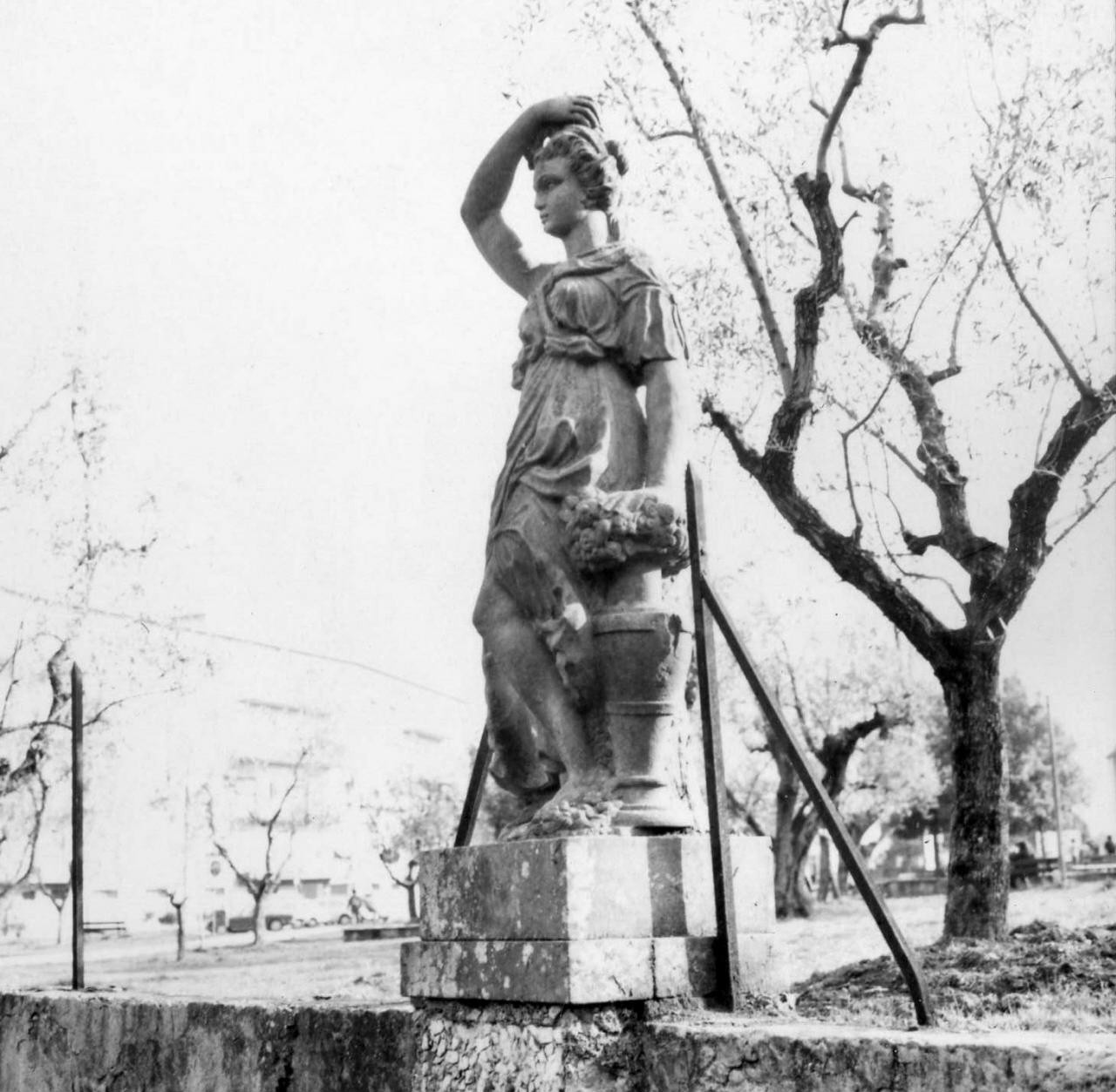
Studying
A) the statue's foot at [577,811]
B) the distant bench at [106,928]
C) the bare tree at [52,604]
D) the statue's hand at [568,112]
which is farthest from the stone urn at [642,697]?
the distant bench at [106,928]

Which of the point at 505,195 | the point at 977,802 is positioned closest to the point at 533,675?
the point at 505,195

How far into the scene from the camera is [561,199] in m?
4.72

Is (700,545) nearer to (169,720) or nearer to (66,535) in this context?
(66,535)

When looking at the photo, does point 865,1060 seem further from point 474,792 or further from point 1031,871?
point 1031,871

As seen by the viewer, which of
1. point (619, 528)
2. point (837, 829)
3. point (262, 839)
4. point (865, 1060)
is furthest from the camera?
point (262, 839)

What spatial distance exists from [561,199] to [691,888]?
243 centimetres

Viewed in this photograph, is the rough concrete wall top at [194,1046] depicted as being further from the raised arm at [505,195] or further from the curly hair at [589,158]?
the curly hair at [589,158]

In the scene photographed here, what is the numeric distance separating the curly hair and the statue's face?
19 millimetres

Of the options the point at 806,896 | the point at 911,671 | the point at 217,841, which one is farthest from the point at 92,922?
the point at 911,671

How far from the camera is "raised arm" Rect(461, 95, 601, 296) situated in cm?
480

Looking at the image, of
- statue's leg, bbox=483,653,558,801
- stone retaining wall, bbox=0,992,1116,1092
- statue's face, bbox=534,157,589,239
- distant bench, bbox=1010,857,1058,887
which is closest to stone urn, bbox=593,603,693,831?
statue's leg, bbox=483,653,558,801

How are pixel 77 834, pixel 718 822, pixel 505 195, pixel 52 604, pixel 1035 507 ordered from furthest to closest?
pixel 52 604, pixel 1035 507, pixel 77 834, pixel 505 195, pixel 718 822

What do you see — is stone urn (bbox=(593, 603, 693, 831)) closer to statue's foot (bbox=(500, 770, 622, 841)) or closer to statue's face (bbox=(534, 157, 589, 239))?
statue's foot (bbox=(500, 770, 622, 841))

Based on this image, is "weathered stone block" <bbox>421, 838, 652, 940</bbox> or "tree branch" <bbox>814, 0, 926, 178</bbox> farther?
"tree branch" <bbox>814, 0, 926, 178</bbox>
